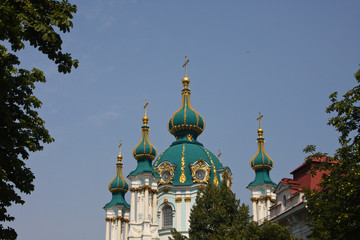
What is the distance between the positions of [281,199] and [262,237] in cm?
407

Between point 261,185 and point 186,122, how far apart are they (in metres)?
10.5

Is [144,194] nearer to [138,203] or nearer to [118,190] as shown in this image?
[138,203]

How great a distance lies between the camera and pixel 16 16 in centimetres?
1381

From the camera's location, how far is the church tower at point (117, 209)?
56406 mm

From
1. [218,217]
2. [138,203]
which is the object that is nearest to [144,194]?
[138,203]

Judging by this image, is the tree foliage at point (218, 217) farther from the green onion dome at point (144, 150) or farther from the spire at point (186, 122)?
the spire at point (186, 122)

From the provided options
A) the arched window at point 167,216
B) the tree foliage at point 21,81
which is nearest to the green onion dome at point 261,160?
the arched window at point 167,216

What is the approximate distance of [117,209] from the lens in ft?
188

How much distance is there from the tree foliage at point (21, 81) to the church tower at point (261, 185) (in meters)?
40.6

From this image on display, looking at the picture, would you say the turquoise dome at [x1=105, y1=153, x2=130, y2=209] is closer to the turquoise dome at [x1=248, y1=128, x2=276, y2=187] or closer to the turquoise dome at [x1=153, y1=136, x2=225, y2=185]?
the turquoise dome at [x1=153, y1=136, x2=225, y2=185]

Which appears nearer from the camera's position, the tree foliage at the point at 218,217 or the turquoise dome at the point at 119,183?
the tree foliage at the point at 218,217

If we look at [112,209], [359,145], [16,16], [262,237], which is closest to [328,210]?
[359,145]

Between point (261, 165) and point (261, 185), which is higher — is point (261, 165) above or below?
Result: above

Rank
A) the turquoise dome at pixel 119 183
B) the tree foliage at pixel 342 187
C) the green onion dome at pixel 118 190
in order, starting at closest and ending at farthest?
1. the tree foliage at pixel 342 187
2. the green onion dome at pixel 118 190
3. the turquoise dome at pixel 119 183
